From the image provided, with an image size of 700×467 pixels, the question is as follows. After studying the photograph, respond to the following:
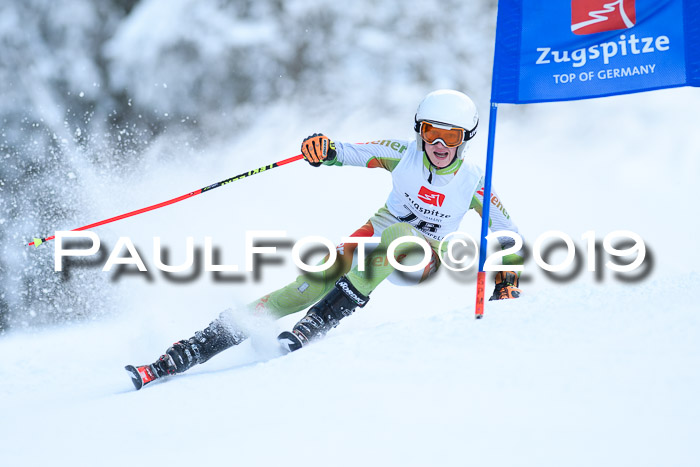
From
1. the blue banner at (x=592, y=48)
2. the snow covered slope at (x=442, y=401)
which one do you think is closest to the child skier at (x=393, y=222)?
the snow covered slope at (x=442, y=401)

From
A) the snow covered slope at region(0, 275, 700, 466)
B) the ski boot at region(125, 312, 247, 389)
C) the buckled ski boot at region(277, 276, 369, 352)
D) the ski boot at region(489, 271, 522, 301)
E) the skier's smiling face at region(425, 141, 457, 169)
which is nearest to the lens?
the snow covered slope at region(0, 275, 700, 466)

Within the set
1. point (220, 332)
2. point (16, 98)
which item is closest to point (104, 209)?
point (16, 98)

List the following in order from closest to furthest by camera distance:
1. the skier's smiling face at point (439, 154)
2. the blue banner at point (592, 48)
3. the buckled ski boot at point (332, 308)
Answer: the blue banner at point (592, 48) < the buckled ski boot at point (332, 308) < the skier's smiling face at point (439, 154)

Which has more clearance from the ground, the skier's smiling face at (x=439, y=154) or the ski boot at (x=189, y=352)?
the skier's smiling face at (x=439, y=154)

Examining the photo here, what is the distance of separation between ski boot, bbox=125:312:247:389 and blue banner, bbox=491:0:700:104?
1.71 m

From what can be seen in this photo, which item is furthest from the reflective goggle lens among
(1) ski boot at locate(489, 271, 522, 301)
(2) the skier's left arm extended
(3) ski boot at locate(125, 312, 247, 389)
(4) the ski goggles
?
(3) ski boot at locate(125, 312, 247, 389)

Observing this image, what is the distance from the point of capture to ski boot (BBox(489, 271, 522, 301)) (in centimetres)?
379

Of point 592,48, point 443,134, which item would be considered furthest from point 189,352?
point 592,48

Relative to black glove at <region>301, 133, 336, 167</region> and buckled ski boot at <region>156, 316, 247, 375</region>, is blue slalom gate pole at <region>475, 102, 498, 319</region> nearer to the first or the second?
black glove at <region>301, 133, 336, 167</region>

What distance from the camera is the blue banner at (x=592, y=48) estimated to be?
9.85ft

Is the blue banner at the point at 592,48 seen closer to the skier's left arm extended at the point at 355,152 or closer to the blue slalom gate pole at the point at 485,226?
the blue slalom gate pole at the point at 485,226

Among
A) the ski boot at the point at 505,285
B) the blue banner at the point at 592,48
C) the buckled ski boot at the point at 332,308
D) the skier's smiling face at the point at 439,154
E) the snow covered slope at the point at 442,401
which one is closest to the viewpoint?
the snow covered slope at the point at 442,401

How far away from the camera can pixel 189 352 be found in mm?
3416

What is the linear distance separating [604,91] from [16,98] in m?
8.39
